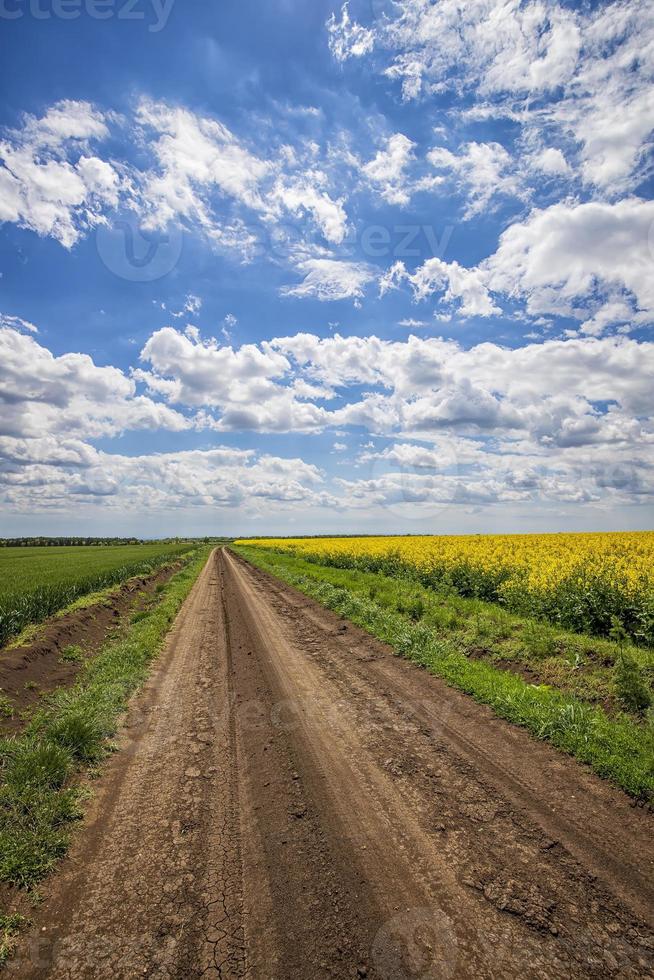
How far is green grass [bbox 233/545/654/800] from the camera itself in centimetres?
593

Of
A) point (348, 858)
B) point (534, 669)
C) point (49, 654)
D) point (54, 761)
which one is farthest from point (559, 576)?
point (49, 654)

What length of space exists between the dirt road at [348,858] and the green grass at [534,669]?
1.36 ft

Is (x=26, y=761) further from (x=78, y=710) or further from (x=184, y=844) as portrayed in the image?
(x=184, y=844)

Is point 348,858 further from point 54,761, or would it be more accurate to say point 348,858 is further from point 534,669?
point 534,669

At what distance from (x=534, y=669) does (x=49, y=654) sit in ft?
37.4

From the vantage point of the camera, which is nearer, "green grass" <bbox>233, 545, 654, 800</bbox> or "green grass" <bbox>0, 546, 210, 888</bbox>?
"green grass" <bbox>0, 546, 210, 888</bbox>

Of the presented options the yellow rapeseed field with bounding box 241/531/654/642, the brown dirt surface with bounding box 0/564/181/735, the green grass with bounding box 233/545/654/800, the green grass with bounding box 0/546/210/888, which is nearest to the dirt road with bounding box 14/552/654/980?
the green grass with bounding box 0/546/210/888

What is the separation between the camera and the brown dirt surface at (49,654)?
8.92 metres

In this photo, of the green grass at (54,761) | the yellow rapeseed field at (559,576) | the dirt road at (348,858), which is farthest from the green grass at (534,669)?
the green grass at (54,761)

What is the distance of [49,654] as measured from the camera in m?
11.4

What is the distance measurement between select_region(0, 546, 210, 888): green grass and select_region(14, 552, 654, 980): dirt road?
30cm

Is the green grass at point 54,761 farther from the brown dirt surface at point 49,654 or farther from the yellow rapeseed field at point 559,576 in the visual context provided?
the yellow rapeseed field at point 559,576

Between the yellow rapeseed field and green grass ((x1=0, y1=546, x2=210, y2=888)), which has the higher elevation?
the yellow rapeseed field

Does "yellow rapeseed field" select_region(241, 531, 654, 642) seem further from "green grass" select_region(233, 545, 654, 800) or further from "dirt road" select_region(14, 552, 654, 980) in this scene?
"dirt road" select_region(14, 552, 654, 980)
